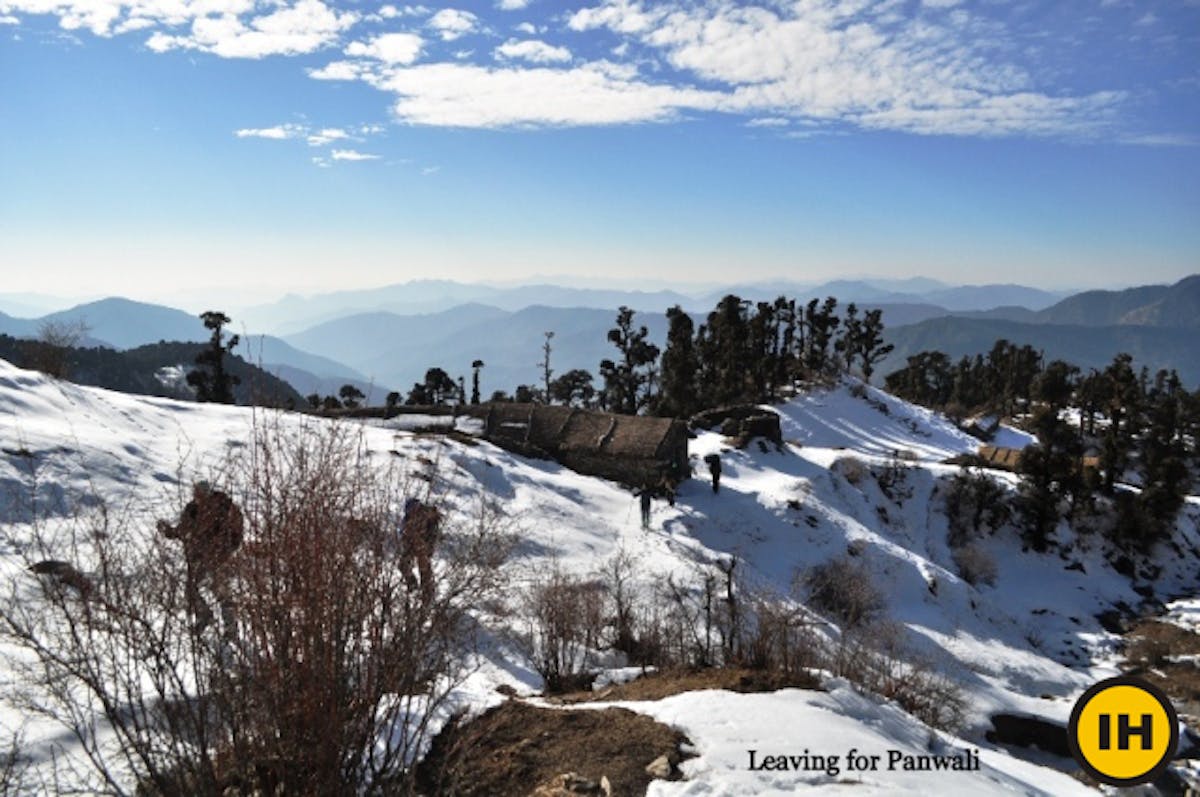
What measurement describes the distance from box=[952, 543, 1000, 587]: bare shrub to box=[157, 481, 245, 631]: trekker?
42.5 metres

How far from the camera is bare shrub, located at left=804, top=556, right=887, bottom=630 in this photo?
29.9m

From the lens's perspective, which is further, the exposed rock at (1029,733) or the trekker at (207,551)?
the exposed rock at (1029,733)

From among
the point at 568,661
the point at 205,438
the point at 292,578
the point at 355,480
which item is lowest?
the point at 568,661

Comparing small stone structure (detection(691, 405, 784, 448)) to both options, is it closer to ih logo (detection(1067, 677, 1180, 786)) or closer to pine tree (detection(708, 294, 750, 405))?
pine tree (detection(708, 294, 750, 405))

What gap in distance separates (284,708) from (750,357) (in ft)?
216

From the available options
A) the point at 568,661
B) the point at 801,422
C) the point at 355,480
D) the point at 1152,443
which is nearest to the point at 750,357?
the point at 801,422

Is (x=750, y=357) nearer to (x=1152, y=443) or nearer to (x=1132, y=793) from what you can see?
(x=1152, y=443)

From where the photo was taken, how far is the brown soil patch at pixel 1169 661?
90.5 ft

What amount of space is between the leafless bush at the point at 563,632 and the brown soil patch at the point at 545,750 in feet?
12.0

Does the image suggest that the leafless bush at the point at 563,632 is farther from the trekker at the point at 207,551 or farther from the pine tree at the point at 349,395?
the pine tree at the point at 349,395

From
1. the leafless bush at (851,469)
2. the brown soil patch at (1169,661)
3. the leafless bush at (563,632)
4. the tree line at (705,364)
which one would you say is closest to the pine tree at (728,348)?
the tree line at (705,364)

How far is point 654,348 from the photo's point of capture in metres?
59.1

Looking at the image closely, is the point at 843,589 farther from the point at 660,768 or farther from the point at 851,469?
the point at 660,768

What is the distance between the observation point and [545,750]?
905 centimetres
